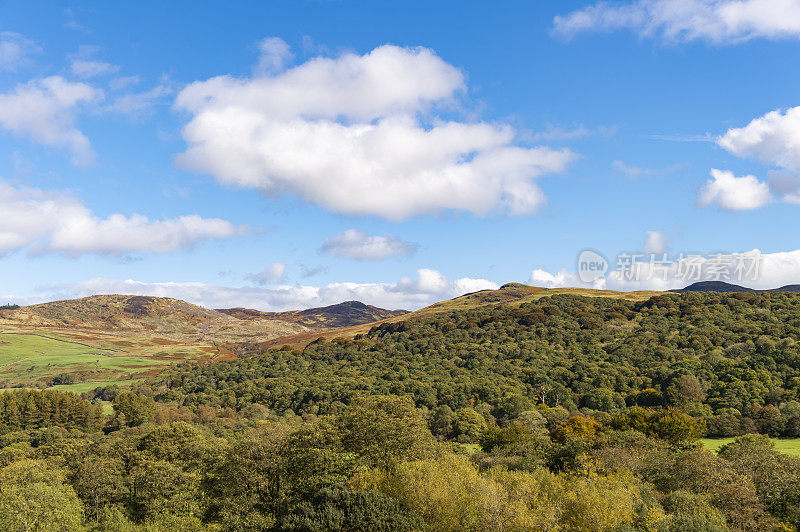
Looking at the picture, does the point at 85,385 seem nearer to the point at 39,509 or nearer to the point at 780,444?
the point at 39,509

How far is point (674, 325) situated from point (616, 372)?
51.8m

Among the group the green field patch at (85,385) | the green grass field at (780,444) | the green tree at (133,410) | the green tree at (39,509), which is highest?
the green tree at (39,509)

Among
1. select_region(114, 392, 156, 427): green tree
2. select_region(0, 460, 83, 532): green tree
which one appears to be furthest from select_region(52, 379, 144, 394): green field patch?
select_region(0, 460, 83, 532): green tree

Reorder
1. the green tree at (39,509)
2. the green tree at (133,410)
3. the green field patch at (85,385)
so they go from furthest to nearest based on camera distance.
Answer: the green field patch at (85,385), the green tree at (133,410), the green tree at (39,509)

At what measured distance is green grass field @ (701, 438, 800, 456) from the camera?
7369cm

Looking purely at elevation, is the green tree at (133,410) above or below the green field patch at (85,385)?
above

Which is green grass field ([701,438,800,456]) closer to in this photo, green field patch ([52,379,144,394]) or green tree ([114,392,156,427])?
green tree ([114,392,156,427])

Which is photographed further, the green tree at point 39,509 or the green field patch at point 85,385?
the green field patch at point 85,385

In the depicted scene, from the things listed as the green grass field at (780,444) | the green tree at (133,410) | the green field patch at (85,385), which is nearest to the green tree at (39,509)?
the green tree at (133,410)

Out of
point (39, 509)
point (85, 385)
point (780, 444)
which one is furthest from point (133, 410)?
point (780, 444)

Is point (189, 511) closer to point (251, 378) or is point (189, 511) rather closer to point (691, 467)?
point (691, 467)

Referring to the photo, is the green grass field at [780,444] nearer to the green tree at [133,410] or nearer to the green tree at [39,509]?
the green tree at [39,509]

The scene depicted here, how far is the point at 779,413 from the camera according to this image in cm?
8656

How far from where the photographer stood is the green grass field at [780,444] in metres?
73.7
